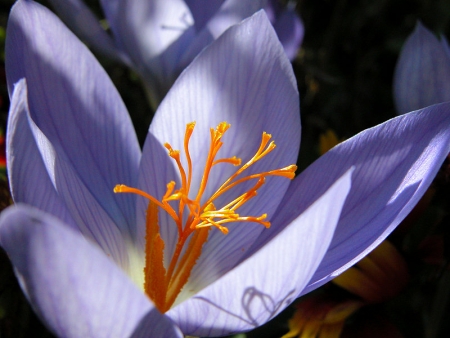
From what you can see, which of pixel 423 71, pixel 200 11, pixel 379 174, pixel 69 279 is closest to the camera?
pixel 69 279

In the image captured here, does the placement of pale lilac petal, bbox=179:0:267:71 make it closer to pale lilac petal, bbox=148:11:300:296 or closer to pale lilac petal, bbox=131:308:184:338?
pale lilac petal, bbox=148:11:300:296

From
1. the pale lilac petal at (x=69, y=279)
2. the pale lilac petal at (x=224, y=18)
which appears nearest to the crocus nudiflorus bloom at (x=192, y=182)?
the pale lilac petal at (x=69, y=279)

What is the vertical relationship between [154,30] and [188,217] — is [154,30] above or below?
above

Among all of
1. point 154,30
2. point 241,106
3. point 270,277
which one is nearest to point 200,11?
point 154,30

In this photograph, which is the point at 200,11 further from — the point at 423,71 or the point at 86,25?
the point at 423,71

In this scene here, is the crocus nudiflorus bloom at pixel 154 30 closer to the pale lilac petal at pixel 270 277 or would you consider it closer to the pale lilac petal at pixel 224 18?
the pale lilac petal at pixel 224 18

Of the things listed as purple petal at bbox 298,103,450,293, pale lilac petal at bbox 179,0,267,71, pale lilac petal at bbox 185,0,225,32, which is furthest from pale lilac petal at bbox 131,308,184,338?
pale lilac petal at bbox 185,0,225,32
